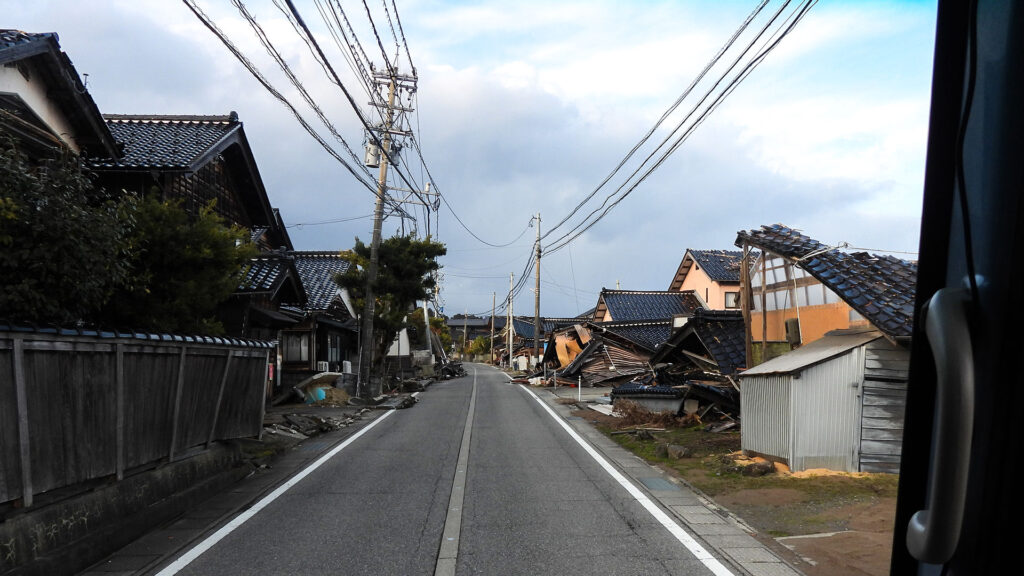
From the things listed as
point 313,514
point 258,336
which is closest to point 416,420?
point 258,336

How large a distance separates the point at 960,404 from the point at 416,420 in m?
18.1

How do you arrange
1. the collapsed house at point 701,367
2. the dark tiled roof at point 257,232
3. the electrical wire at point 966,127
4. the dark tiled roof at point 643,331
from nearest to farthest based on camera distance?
the electrical wire at point 966,127 < the collapsed house at point 701,367 < the dark tiled roof at point 257,232 < the dark tiled roof at point 643,331

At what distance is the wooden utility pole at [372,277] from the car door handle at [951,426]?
976 inches

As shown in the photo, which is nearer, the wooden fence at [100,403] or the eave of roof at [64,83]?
the wooden fence at [100,403]

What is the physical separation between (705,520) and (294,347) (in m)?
21.6

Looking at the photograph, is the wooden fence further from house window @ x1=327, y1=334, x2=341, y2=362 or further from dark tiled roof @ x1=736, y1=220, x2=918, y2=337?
house window @ x1=327, y1=334, x2=341, y2=362

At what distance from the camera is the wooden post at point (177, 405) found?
8500 millimetres

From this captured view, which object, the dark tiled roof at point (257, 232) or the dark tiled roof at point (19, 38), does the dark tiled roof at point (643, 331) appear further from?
the dark tiled roof at point (19, 38)

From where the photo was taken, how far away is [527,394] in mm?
30719

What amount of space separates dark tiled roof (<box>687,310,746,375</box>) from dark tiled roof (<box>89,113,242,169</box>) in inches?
503

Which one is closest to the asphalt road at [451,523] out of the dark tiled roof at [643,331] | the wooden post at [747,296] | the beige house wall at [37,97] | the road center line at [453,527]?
the road center line at [453,527]

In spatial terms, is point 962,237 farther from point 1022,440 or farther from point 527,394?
point 527,394

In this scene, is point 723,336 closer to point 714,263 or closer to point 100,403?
point 100,403

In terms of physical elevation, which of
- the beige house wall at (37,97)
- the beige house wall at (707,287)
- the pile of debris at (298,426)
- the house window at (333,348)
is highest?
the beige house wall at (37,97)
